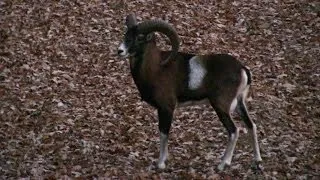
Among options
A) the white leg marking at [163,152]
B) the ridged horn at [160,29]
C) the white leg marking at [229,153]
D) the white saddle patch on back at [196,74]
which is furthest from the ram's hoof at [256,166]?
the ridged horn at [160,29]

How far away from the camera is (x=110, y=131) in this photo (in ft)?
28.6

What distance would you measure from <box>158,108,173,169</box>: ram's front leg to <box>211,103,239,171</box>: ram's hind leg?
0.65 meters

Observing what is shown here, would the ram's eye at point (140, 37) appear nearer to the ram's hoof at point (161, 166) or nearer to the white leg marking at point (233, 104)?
the white leg marking at point (233, 104)

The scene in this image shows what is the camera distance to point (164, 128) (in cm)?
725

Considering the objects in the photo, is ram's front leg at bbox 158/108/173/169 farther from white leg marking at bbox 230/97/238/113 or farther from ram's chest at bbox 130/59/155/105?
white leg marking at bbox 230/97/238/113

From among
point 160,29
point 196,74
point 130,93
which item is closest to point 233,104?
point 196,74

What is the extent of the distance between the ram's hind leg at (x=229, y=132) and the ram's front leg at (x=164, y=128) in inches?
25.7

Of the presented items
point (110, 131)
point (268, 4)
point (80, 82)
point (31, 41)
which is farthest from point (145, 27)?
point (268, 4)

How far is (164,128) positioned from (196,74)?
878mm

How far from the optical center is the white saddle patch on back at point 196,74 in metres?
7.14

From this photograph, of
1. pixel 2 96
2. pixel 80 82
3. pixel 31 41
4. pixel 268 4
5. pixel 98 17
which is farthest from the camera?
pixel 268 4

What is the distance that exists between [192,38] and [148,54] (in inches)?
213

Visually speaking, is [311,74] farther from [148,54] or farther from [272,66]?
[148,54]

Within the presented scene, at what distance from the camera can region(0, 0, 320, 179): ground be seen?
299 inches
